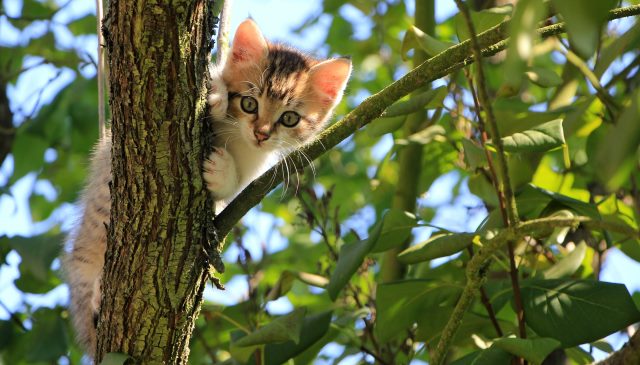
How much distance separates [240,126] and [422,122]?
861mm

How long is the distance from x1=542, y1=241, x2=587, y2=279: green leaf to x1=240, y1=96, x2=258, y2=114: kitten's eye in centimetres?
134

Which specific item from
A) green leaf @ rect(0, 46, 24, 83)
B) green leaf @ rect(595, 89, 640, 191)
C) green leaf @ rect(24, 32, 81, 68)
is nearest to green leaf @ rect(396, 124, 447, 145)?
green leaf @ rect(595, 89, 640, 191)

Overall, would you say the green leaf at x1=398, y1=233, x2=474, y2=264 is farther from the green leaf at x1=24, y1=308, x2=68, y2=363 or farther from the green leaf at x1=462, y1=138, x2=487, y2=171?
the green leaf at x1=24, y1=308, x2=68, y2=363

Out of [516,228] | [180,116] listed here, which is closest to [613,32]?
[516,228]

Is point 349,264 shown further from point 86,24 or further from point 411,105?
point 86,24

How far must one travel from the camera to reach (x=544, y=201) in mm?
2514

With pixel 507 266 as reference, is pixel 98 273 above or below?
below

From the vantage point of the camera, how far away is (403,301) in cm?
244

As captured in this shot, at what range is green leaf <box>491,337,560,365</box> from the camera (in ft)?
6.43

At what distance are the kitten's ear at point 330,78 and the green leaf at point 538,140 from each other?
140 cm

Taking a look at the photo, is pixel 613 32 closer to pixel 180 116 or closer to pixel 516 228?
pixel 516 228

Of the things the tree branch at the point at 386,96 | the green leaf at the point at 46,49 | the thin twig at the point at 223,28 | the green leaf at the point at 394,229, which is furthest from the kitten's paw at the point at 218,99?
the green leaf at the point at 46,49

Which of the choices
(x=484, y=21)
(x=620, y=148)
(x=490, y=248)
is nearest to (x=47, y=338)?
(x=490, y=248)

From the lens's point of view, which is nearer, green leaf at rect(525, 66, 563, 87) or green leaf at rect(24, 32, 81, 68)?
green leaf at rect(525, 66, 563, 87)
